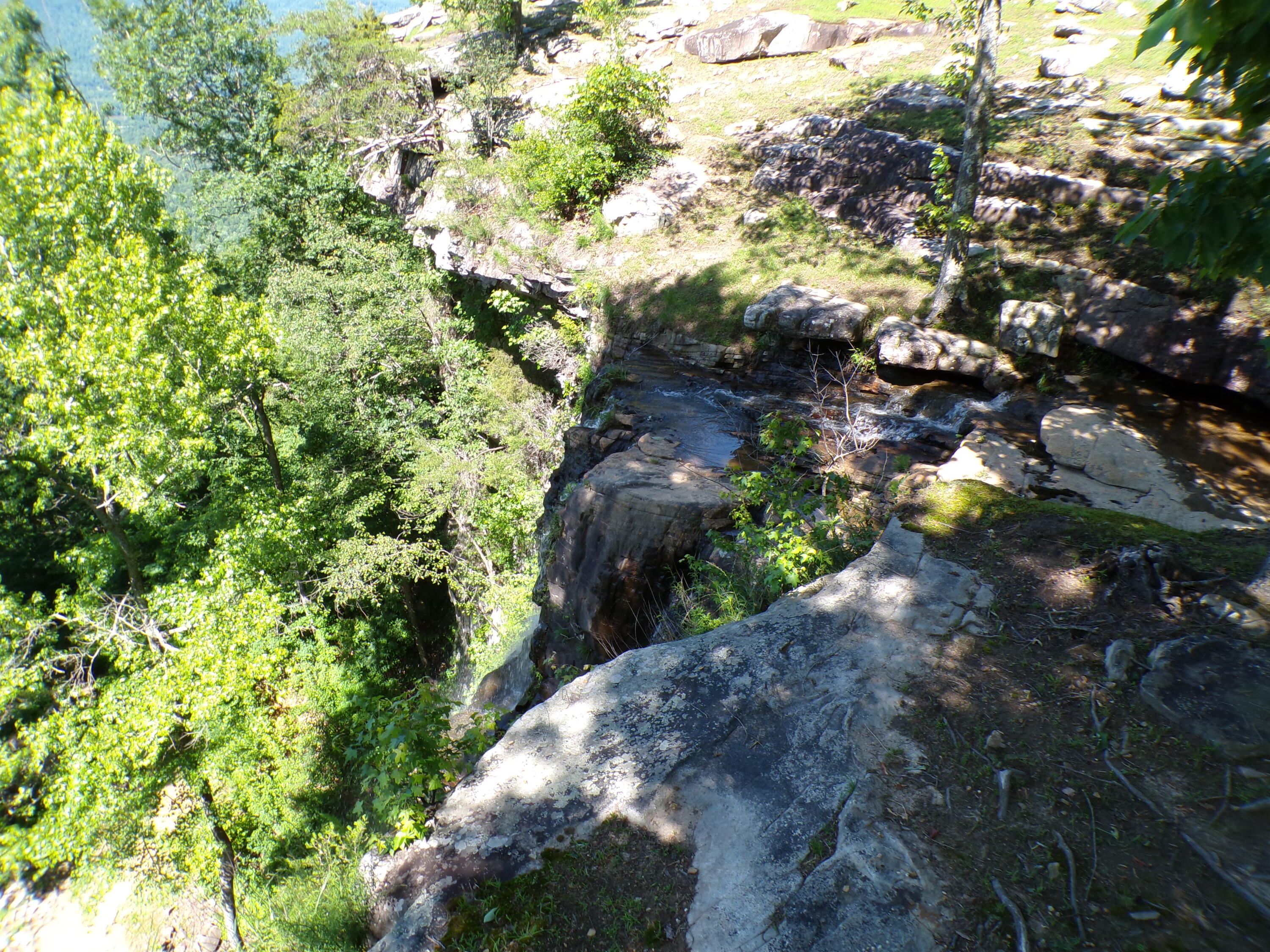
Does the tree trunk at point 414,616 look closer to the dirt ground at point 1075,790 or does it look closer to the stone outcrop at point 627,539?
the stone outcrop at point 627,539

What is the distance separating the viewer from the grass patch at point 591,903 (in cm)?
239

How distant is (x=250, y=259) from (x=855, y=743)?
2066 centimetres

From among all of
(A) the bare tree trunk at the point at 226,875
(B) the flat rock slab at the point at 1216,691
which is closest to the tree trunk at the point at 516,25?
(A) the bare tree trunk at the point at 226,875

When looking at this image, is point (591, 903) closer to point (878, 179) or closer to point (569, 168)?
point (878, 179)

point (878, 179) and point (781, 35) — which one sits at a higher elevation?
point (781, 35)

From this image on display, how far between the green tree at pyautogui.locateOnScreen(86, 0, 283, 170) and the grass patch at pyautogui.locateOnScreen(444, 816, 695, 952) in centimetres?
2109

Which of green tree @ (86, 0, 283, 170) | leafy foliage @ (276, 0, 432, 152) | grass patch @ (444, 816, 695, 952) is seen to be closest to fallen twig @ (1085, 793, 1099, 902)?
grass patch @ (444, 816, 695, 952)

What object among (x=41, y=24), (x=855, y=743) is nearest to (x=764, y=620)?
(x=855, y=743)

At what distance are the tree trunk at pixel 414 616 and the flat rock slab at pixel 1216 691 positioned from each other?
12.6 m

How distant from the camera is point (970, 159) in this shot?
24.3 feet

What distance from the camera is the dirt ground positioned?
2041 millimetres

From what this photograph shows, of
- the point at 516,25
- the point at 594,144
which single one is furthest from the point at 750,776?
the point at 516,25

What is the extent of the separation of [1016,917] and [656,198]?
12.4m

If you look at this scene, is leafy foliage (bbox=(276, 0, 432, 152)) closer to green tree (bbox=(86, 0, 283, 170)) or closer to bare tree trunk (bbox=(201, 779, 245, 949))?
green tree (bbox=(86, 0, 283, 170))
